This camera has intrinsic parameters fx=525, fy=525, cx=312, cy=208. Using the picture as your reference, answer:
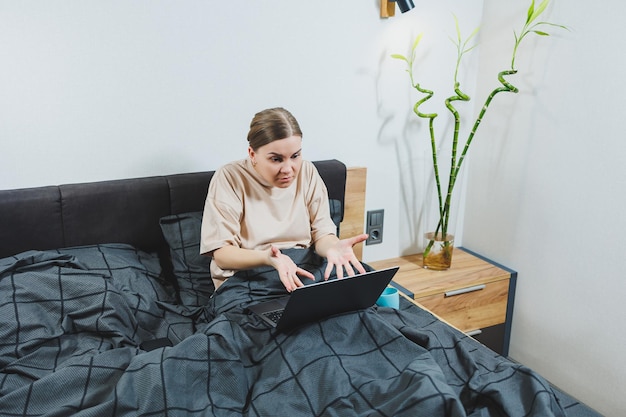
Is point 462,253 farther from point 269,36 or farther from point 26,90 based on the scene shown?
point 26,90

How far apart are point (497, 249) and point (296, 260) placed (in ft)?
3.95

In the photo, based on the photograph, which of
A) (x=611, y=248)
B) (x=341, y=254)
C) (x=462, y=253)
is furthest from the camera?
(x=462, y=253)

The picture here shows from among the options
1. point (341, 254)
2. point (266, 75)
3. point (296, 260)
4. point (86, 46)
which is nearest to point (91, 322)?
point (296, 260)

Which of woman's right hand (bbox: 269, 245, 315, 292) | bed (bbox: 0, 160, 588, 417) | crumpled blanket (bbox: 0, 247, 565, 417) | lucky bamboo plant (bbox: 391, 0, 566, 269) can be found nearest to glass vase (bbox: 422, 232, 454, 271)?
lucky bamboo plant (bbox: 391, 0, 566, 269)

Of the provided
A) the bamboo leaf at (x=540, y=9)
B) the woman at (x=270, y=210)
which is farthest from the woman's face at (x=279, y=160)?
the bamboo leaf at (x=540, y=9)

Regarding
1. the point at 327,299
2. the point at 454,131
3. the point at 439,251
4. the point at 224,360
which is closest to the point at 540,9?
the point at 454,131

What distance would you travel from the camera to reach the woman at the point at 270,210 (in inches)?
65.2

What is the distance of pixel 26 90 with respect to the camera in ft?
5.81

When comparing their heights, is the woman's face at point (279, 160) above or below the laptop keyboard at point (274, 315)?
above

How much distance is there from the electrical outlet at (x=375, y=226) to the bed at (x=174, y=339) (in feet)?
2.24

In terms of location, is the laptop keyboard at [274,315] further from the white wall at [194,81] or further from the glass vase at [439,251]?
the glass vase at [439,251]

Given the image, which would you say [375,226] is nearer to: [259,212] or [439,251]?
[439,251]

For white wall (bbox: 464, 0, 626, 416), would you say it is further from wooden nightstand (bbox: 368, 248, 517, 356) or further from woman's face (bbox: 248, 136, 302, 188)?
woman's face (bbox: 248, 136, 302, 188)

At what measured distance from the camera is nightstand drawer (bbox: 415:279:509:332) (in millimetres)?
2215
